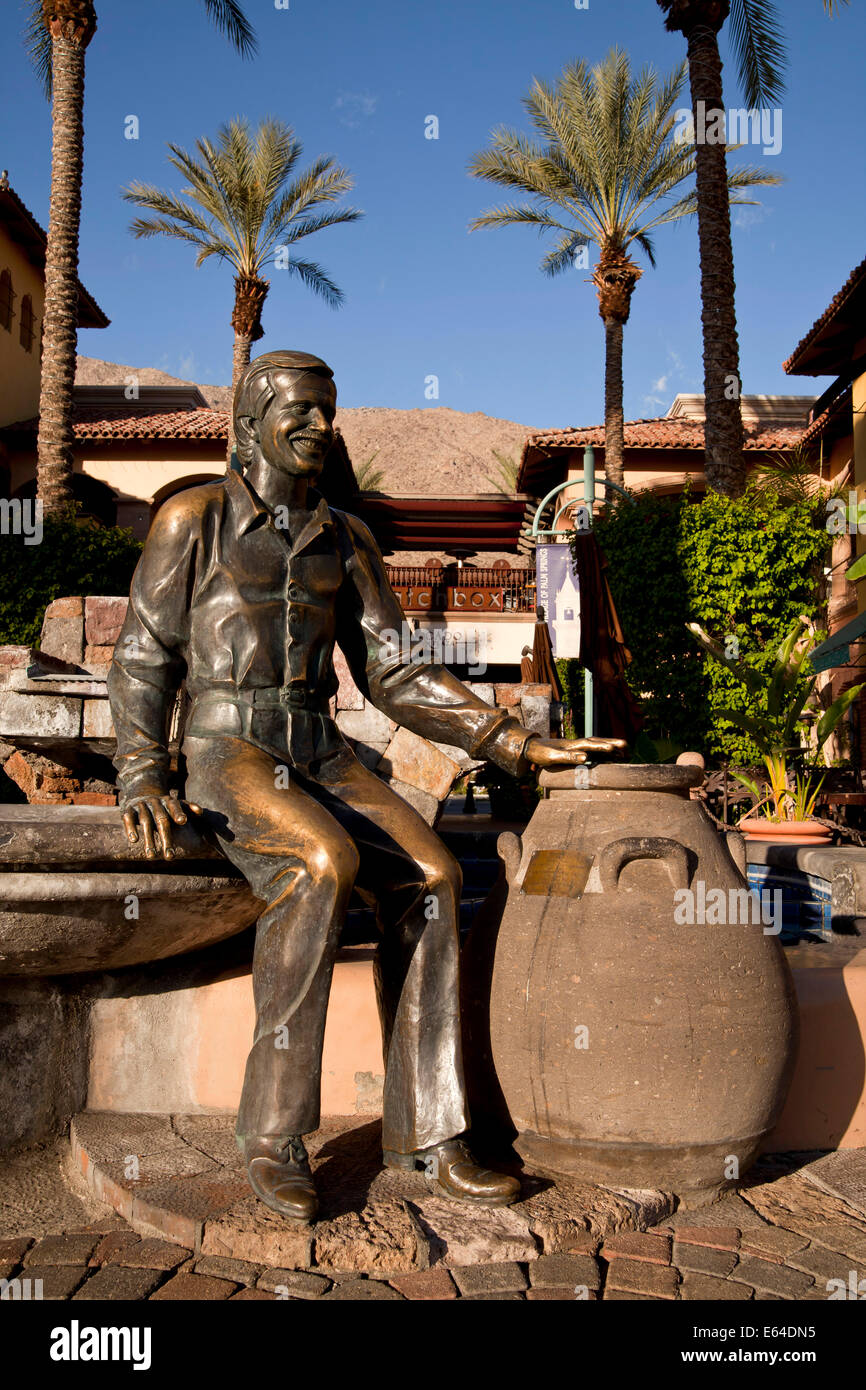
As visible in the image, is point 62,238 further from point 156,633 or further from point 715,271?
point 156,633

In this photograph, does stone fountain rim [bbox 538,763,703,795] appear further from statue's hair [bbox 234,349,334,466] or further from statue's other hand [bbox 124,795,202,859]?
statue's hair [bbox 234,349,334,466]

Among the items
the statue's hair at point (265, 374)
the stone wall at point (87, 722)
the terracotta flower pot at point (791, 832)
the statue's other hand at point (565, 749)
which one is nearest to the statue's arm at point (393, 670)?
the statue's other hand at point (565, 749)

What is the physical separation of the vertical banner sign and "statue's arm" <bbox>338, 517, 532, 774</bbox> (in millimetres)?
8403

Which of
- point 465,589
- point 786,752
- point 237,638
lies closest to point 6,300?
point 465,589

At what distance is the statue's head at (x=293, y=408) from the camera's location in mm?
3041

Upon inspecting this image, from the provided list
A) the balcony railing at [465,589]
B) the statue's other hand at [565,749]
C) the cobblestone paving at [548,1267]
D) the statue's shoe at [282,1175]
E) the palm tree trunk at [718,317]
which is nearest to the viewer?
the cobblestone paving at [548,1267]

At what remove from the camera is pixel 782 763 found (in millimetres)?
9734

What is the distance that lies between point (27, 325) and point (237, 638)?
27798mm

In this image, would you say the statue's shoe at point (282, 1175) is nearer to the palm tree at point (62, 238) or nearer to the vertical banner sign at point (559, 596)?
the vertical banner sign at point (559, 596)

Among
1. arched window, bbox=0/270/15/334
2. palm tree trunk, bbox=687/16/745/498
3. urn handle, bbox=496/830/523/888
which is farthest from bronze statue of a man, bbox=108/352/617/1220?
arched window, bbox=0/270/15/334

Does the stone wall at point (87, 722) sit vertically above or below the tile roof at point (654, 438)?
below

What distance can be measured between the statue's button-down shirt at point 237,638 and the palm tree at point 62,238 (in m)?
12.7

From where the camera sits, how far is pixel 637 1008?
265 cm
